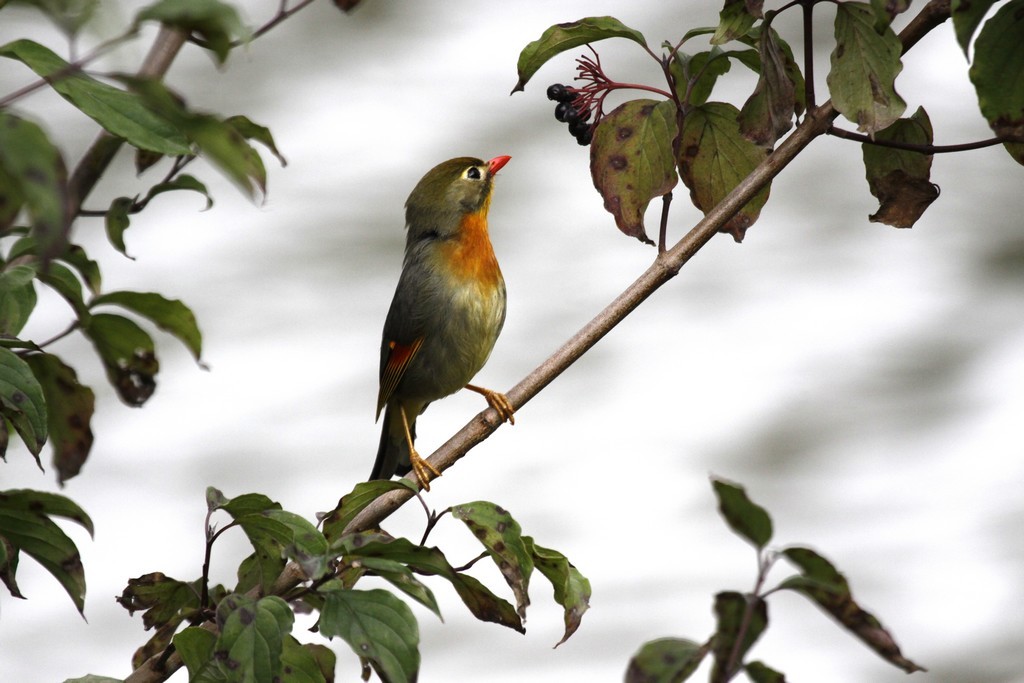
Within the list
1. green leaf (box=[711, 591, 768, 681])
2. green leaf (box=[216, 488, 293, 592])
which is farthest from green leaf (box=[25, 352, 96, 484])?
green leaf (box=[711, 591, 768, 681])

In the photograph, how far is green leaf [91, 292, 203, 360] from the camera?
1287mm

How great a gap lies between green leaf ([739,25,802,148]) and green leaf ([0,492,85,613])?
1.10 metres

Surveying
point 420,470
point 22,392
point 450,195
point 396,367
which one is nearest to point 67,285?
point 22,392

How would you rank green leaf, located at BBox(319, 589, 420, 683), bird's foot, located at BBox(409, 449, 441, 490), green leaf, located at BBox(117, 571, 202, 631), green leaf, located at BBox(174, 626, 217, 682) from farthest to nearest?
bird's foot, located at BBox(409, 449, 441, 490), green leaf, located at BBox(117, 571, 202, 631), green leaf, located at BBox(174, 626, 217, 682), green leaf, located at BBox(319, 589, 420, 683)

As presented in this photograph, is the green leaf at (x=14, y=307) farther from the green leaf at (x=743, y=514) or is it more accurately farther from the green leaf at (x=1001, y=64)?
the green leaf at (x=1001, y=64)

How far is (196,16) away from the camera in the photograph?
848 mm

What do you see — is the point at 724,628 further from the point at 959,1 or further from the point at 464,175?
the point at 464,175

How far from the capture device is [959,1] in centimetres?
124

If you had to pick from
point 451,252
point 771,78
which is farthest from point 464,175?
point 771,78

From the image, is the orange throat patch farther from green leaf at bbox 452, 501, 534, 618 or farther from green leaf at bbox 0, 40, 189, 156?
green leaf at bbox 0, 40, 189, 156

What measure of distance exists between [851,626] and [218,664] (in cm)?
73

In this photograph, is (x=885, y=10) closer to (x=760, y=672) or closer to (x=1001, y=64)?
(x=1001, y=64)

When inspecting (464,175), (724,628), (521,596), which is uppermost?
(464,175)

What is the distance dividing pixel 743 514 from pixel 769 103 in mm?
887
